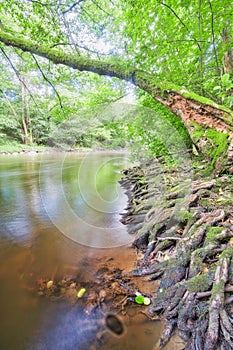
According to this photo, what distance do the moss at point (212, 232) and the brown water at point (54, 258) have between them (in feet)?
3.28

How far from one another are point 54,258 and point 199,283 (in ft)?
6.67

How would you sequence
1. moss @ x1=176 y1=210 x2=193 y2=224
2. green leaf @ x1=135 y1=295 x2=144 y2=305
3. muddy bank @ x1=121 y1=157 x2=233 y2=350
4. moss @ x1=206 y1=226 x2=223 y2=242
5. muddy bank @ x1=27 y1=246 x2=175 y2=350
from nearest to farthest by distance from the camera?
muddy bank @ x1=121 y1=157 x2=233 y2=350
muddy bank @ x1=27 y1=246 x2=175 y2=350
green leaf @ x1=135 y1=295 x2=144 y2=305
moss @ x1=206 y1=226 x2=223 y2=242
moss @ x1=176 y1=210 x2=193 y2=224

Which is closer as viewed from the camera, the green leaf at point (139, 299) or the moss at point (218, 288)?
the moss at point (218, 288)

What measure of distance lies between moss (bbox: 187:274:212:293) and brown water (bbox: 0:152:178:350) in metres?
0.47

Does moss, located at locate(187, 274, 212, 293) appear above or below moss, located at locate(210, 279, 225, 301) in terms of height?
below

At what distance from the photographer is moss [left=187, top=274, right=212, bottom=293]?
1.53 metres

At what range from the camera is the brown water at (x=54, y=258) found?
5.10ft

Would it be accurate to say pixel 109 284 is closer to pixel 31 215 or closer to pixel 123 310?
pixel 123 310

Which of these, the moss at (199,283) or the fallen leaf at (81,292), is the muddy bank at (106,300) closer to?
the fallen leaf at (81,292)

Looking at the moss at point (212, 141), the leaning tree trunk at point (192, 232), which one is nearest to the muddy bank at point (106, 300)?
the leaning tree trunk at point (192, 232)

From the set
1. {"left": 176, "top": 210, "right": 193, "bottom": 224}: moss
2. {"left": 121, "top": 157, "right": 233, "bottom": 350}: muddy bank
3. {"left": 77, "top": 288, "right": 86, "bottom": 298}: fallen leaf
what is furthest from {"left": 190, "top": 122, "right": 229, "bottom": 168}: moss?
{"left": 77, "top": 288, "right": 86, "bottom": 298}: fallen leaf

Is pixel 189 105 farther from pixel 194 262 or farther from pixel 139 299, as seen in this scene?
pixel 139 299

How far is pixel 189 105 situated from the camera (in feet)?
10.8

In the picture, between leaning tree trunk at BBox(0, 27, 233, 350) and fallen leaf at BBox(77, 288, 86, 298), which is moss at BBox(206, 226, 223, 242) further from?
fallen leaf at BBox(77, 288, 86, 298)
